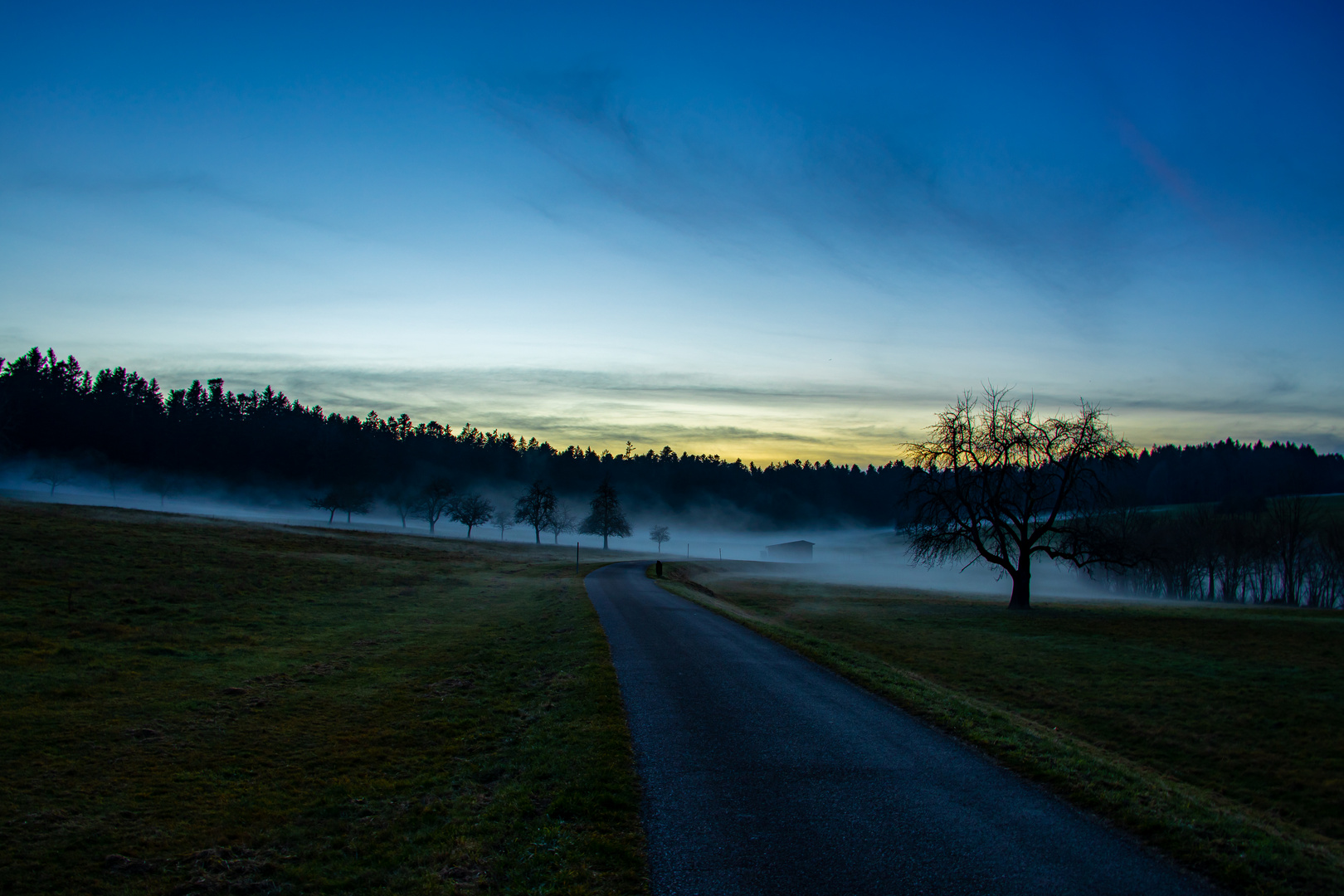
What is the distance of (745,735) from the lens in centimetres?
1056

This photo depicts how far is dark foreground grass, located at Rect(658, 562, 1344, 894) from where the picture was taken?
24.0 ft

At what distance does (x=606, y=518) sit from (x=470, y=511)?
23853 millimetres

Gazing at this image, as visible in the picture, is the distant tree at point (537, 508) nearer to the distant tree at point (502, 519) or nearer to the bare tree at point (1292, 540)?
A: the distant tree at point (502, 519)

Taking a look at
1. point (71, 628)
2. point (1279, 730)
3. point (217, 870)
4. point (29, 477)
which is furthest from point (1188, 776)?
point (29, 477)

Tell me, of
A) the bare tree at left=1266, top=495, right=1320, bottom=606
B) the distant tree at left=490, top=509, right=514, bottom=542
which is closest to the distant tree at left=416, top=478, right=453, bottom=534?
the distant tree at left=490, top=509, right=514, bottom=542

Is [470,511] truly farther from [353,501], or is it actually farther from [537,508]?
[353,501]

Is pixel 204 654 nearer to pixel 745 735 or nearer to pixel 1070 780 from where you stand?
pixel 745 735

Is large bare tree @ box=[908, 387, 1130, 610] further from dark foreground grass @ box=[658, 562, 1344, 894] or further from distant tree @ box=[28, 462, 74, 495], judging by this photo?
distant tree @ box=[28, 462, 74, 495]

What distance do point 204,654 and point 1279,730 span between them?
2593cm

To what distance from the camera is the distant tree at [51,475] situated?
107 meters

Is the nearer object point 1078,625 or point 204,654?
point 204,654

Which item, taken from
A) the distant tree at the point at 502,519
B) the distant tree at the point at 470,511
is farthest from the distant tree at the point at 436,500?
the distant tree at the point at 502,519

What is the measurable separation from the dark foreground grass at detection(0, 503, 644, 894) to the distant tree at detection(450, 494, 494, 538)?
90.0m

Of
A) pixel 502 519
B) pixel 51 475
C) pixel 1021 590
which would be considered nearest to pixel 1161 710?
pixel 1021 590
